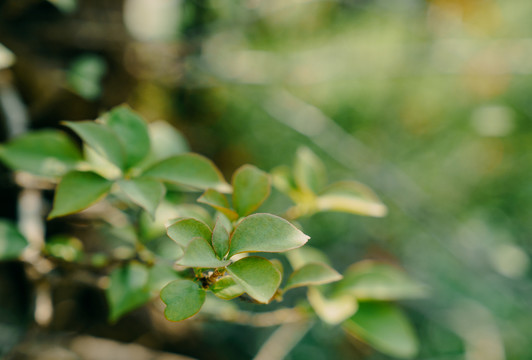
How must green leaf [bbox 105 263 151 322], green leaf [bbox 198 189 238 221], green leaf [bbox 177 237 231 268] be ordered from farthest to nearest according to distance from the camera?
green leaf [bbox 105 263 151 322] < green leaf [bbox 198 189 238 221] < green leaf [bbox 177 237 231 268]

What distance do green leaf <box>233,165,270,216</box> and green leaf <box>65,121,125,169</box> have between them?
6.2 inches

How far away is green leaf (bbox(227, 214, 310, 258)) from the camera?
400 millimetres

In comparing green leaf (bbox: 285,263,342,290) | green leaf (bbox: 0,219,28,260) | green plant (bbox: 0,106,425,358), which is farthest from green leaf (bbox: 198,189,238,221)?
green leaf (bbox: 0,219,28,260)

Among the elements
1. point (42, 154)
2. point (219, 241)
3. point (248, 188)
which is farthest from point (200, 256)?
point (42, 154)

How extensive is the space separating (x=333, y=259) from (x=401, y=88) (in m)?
0.86

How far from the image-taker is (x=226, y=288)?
436 millimetres

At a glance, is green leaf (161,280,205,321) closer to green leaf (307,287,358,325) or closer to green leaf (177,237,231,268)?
green leaf (177,237,231,268)

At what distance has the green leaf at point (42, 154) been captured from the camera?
1.90 feet

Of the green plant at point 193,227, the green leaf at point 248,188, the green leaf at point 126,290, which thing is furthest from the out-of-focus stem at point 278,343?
the green leaf at point 248,188

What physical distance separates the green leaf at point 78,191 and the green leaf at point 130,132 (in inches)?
1.8

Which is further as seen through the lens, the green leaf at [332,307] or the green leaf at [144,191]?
the green leaf at [332,307]

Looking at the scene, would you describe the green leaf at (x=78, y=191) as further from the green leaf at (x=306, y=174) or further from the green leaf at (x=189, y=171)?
the green leaf at (x=306, y=174)

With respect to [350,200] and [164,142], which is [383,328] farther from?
[164,142]

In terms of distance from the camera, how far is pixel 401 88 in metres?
1.76
